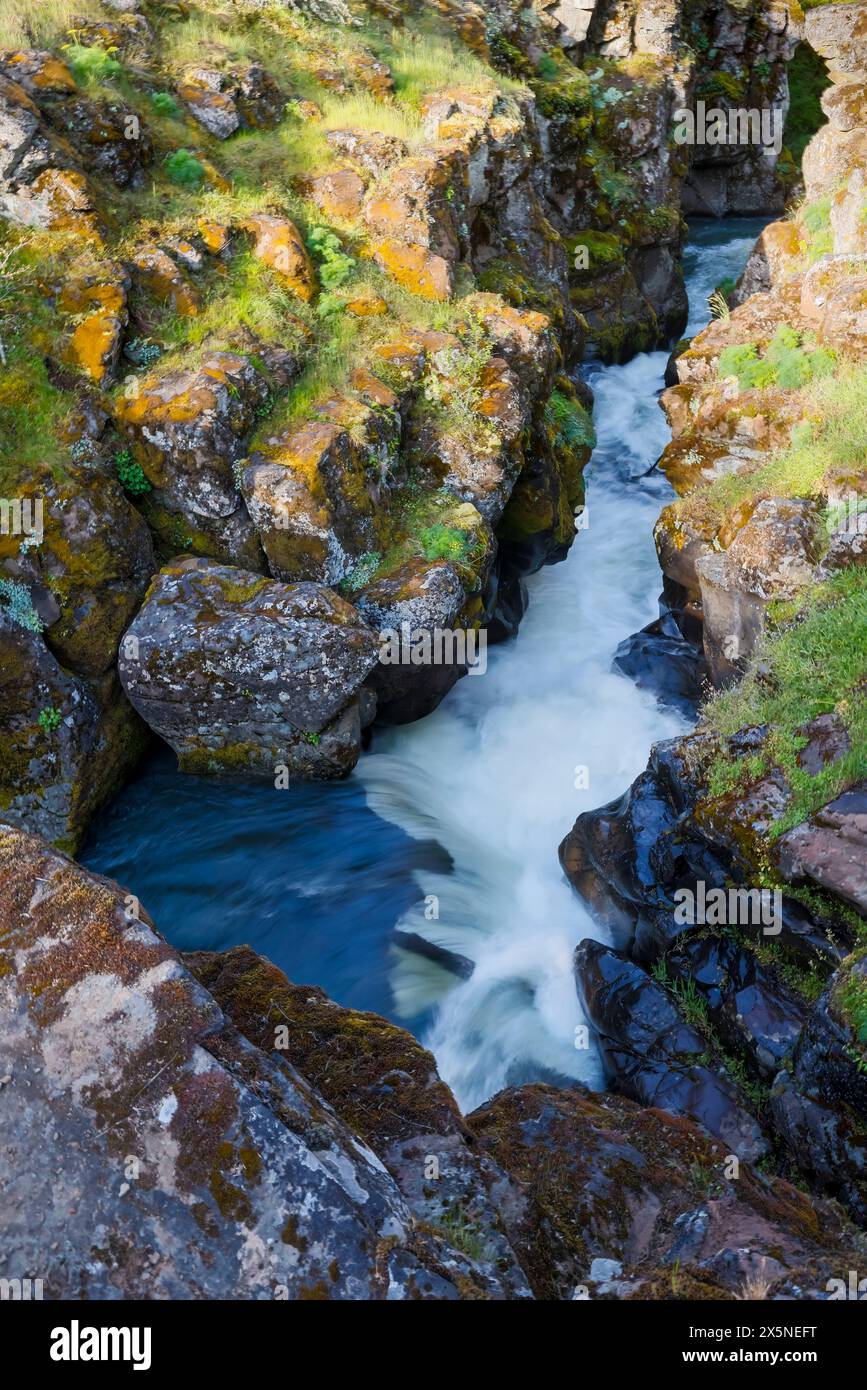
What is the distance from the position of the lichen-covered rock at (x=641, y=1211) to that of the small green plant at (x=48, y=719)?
6.42 m

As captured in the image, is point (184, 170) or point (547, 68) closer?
point (184, 170)

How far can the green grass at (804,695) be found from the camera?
750cm

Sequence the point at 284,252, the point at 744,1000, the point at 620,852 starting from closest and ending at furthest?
the point at 744,1000 → the point at 620,852 → the point at 284,252

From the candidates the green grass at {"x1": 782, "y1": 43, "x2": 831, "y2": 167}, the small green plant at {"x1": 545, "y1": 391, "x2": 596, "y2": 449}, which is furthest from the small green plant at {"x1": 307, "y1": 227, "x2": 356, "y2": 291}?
the green grass at {"x1": 782, "y1": 43, "x2": 831, "y2": 167}

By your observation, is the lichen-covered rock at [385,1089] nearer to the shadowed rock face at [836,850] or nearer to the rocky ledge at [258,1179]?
the rocky ledge at [258,1179]

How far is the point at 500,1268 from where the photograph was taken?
14.1 feet

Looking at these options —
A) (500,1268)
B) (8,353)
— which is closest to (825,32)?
(8,353)

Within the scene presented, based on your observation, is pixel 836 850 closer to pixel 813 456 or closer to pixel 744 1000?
pixel 744 1000

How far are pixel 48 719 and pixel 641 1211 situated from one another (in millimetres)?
7758

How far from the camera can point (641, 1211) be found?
5164 mm

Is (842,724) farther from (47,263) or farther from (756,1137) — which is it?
(47,263)

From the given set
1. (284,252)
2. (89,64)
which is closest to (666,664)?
(284,252)

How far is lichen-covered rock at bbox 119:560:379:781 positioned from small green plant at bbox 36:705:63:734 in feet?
2.58
